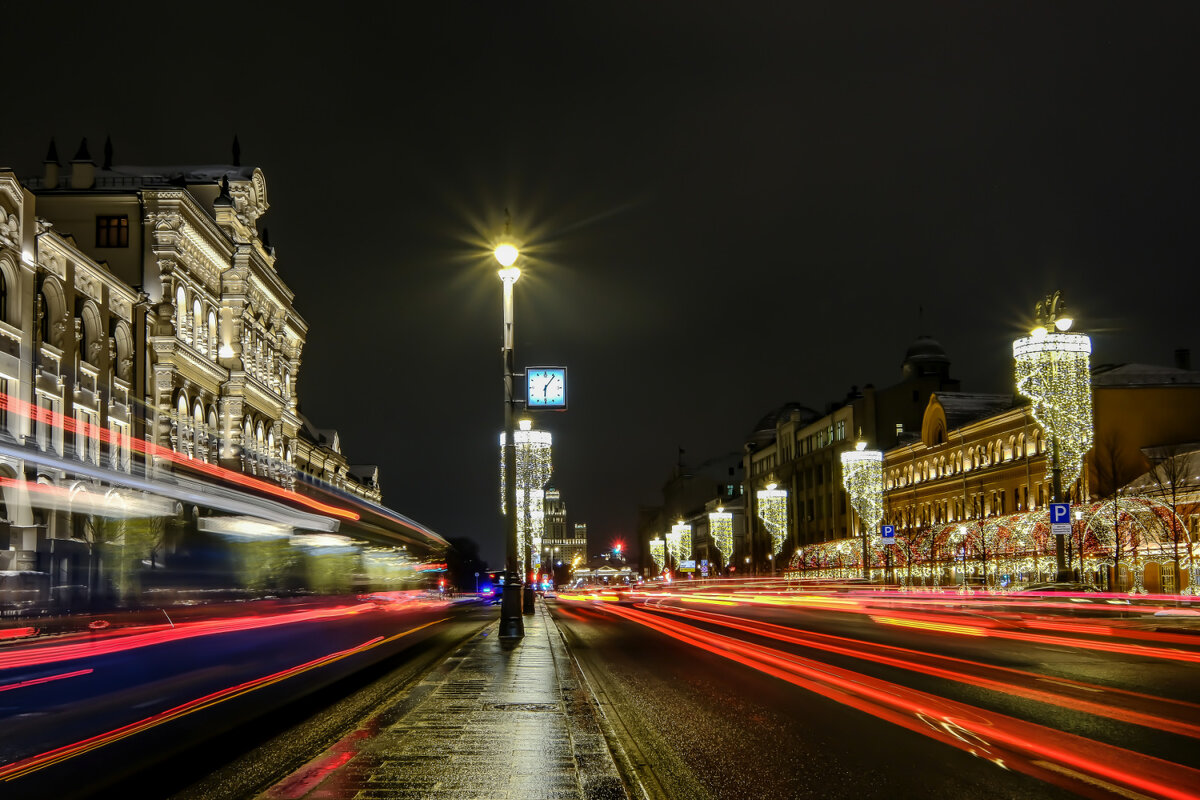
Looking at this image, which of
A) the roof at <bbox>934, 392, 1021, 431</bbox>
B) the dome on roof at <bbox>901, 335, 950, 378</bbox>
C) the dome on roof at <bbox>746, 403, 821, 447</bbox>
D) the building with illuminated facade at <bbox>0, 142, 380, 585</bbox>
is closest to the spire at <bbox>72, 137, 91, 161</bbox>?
the building with illuminated facade at <bbox>0, 142, 380, 585</bbox>

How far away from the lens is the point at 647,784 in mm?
9180

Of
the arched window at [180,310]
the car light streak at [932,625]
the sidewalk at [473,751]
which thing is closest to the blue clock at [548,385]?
the sidewalk at [473,751]

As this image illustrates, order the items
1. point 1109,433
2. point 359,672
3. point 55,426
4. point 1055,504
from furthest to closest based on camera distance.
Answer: point 1109,433 → point 1055,504 → point 359,672 → point 55,426

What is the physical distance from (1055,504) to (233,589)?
24.9m

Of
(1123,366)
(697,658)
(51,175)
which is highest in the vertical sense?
(51,175)

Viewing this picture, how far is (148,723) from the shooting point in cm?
1416

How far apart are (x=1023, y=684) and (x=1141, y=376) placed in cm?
5788

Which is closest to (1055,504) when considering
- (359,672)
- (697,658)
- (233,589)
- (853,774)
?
(697,658)

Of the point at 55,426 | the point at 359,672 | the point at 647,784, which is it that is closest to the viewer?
the point at 647,784

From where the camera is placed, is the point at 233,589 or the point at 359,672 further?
the point at 359,672

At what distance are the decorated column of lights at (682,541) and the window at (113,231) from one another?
11635 centimetres

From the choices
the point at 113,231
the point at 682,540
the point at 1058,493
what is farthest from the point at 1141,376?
the point at 682,540

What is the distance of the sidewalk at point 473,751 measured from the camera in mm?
8852

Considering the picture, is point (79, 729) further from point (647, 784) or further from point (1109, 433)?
point (1109, 433)
